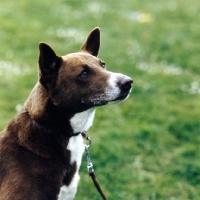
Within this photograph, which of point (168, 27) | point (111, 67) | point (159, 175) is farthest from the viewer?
point (168, 27)

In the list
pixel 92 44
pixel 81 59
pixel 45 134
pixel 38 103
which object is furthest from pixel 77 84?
A: pixel 92 44

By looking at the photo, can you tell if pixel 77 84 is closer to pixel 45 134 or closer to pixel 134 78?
pixel 45 134

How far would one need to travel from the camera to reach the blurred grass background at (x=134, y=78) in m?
4.67

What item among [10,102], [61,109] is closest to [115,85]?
[61,109]

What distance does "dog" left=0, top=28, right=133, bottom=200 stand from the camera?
10.3ft

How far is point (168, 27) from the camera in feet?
31.6

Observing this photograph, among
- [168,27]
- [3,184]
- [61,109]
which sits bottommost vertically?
[168,27]

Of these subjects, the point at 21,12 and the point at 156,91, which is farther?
the point at 21,12

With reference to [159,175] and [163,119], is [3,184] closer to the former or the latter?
[159,175]

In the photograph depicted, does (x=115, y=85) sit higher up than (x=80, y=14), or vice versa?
(x=115, y=85)

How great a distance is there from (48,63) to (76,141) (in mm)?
681

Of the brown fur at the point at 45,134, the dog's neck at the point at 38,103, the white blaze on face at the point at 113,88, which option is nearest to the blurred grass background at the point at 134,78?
the brown fur at the point at 45,134

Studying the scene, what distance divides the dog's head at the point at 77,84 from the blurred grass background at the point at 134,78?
1485 mm

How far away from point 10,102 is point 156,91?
2198 millimetres
